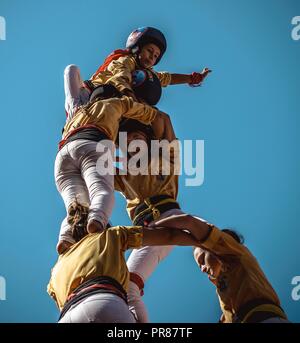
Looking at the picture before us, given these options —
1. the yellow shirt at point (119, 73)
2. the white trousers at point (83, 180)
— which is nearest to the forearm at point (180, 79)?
the yellow shirt at point (119, 73)

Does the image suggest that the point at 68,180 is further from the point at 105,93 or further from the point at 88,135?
the point at 105,93

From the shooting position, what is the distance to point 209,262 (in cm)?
521

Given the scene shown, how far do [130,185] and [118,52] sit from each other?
5.09ft

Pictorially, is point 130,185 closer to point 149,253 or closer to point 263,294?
point 149,253

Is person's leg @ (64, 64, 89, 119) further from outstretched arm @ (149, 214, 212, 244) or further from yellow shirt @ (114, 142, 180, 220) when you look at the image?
outstretched arm @ (149, 214, 212, 244)

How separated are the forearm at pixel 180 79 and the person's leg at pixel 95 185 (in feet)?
9.01

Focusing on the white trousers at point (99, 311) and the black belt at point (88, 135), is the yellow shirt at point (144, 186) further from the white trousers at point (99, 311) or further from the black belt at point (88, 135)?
the white trousers at point (99, 311)

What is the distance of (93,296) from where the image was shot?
4125 millimetres

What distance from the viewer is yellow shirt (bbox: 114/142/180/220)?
6.45m

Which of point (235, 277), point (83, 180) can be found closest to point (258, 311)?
point (235, 277)

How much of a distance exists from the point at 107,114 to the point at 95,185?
35.2 inches
